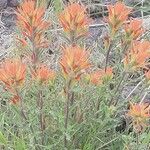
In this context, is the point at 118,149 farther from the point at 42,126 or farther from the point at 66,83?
the point at 66,83

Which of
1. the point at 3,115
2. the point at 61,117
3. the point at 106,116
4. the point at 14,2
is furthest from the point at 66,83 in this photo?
the point at 14,2

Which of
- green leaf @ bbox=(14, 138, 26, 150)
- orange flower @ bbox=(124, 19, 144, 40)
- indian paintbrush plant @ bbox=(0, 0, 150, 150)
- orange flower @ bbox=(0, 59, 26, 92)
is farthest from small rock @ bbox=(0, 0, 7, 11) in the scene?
orange flower @ bbox=(0, 59, 26, 92)

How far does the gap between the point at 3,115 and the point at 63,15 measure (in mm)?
526

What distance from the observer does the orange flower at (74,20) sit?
117 cm

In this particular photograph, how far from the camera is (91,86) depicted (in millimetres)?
1358

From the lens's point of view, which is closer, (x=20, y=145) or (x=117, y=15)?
(x=117, y=15)

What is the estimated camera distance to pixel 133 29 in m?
1.28

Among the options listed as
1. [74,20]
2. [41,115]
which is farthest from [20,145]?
[74,20]

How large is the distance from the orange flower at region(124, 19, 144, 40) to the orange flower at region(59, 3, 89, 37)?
14 cm

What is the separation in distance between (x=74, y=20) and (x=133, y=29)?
0.65 feet

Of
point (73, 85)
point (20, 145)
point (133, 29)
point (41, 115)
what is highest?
point (133, 29)

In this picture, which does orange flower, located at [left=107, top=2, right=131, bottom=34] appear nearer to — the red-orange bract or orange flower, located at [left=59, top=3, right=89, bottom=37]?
orange flower, located at [left=59, top=3, right=89, bottom=37]

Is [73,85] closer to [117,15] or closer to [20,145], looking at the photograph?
[117,15]

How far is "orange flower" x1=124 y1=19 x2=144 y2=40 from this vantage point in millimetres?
1268
